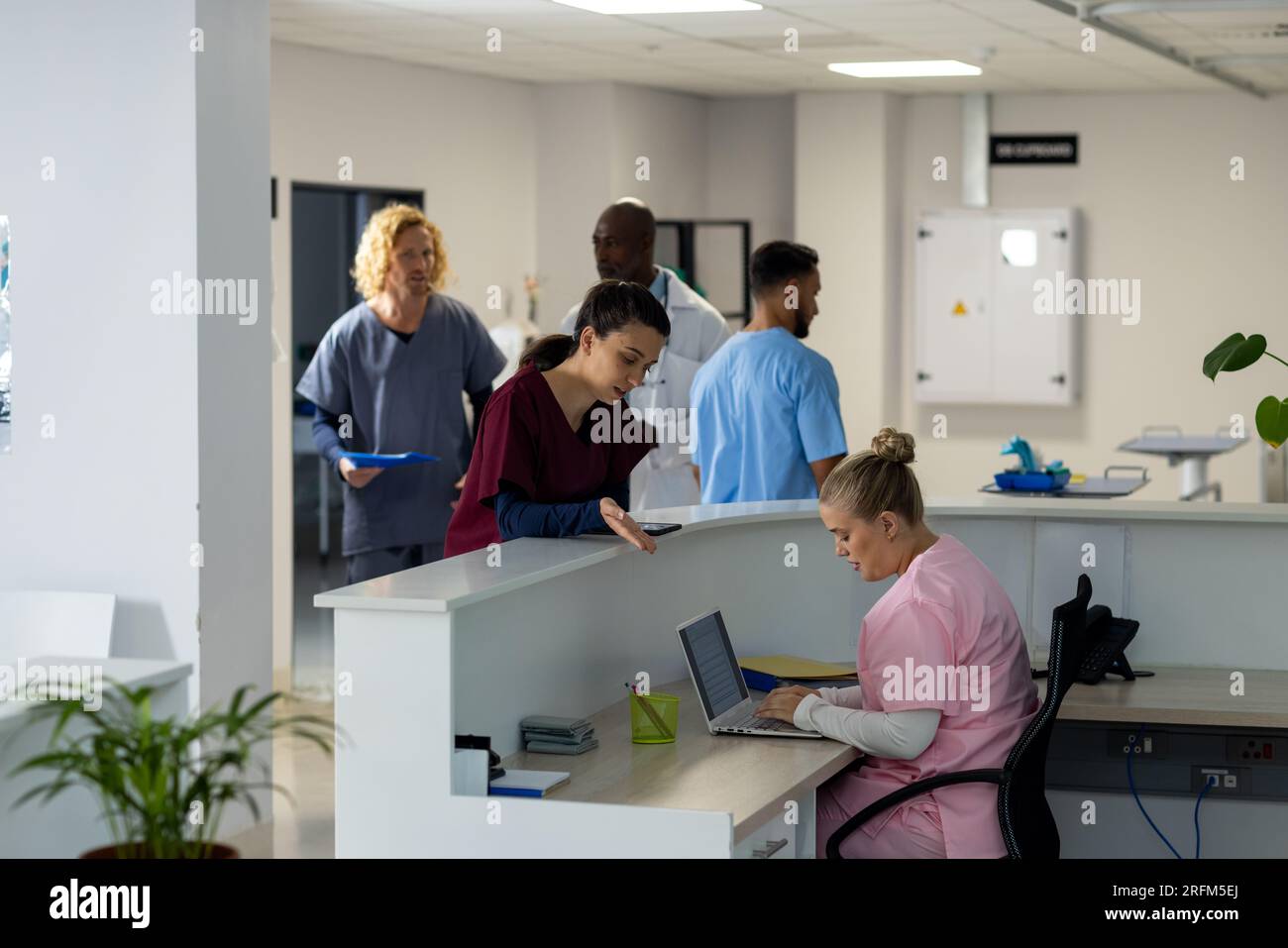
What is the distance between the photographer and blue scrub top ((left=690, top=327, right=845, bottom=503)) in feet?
15.8

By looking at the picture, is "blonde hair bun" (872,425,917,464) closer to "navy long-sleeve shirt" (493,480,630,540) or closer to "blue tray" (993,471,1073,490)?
"navy long-sleeve shirt" (493,480,630,540)

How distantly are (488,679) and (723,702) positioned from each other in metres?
0.59

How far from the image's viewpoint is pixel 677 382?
5.44m

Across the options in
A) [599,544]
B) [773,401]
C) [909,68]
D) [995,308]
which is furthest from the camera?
[995,308]

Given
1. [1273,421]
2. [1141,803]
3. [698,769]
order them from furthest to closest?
[1273,421] → [1141,803] → [698,769]

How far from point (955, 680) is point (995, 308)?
788 centimetres

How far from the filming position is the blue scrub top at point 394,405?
520cm

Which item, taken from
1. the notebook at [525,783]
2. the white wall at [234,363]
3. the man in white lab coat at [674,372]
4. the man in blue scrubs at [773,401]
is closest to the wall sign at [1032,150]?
the man in white lab coat at [674,372]

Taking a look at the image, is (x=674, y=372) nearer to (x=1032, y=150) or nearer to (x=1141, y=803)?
(x=1141, y=803)

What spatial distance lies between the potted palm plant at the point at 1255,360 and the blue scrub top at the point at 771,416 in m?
1.05

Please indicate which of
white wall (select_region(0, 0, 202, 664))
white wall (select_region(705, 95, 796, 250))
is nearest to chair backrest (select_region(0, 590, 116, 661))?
white wall (select_region(0, 0, 202, 664))

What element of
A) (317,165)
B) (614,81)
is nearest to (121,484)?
(317,165)

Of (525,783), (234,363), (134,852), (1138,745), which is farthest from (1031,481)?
(134,852)
